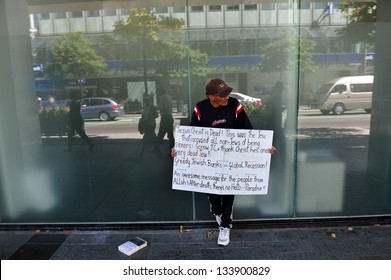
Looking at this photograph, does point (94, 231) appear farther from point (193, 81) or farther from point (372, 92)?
point (372, 92)

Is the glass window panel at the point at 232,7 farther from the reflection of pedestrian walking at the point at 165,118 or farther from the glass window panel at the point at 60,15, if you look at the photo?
the glass window panel at the point at 60,15

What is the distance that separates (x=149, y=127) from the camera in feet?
14.9

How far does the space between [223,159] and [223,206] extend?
0.61 meters

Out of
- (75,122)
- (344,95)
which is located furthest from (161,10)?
(344,95)

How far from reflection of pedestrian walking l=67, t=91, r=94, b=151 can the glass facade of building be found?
0.22ft

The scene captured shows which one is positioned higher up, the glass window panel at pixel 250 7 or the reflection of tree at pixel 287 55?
the glass window panel at pixel 250 7

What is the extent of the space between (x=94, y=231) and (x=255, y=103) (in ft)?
8.52

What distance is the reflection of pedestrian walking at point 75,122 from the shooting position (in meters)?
4.54

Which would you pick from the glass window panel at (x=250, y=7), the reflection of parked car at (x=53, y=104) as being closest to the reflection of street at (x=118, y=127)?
the reflection of parked car at (x=53, y=104)

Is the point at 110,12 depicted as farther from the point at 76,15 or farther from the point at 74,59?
the point at 74,59

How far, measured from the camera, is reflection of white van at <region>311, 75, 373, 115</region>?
14.6ft

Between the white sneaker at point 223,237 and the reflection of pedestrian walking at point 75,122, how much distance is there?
6.48ft

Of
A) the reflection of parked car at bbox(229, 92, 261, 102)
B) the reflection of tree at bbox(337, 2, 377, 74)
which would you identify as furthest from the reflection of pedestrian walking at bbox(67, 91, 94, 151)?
the reflection of tree at bbox(337, 2, 377, 74)

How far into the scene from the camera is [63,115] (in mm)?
4590
